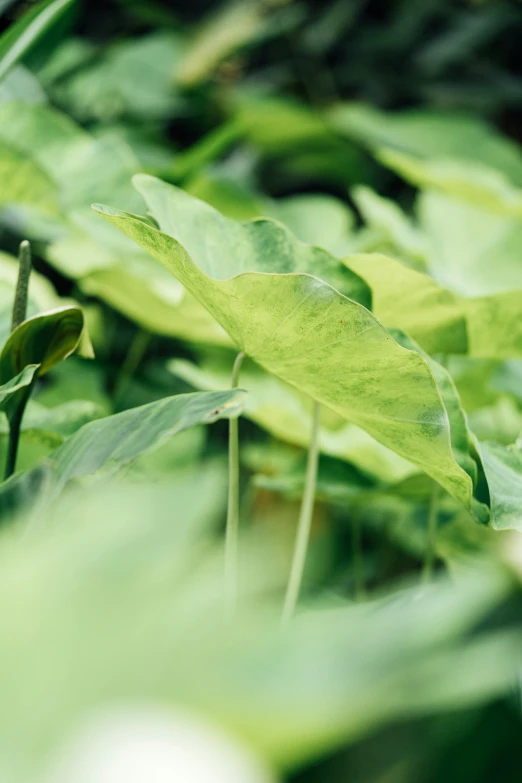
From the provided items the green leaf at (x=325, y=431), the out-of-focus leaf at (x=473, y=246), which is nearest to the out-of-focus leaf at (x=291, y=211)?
the out-of-focus leaf at (x=473, y=246)

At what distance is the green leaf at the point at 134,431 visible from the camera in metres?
0.32

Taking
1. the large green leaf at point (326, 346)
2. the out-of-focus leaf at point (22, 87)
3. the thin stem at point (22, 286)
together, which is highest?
the out-of-focus leaf at point (22, 87)

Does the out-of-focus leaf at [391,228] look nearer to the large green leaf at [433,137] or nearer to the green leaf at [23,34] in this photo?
the green leaf at [23,34]

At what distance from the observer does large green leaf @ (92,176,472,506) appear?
1.23ft

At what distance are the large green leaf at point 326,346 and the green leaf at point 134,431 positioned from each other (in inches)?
2.6

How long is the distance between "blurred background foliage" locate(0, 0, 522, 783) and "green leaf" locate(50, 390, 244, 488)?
0.07 ft

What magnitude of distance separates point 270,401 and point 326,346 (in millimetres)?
486

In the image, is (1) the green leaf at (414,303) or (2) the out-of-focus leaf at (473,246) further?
(2) the out-of-focus leaf at (473,246)

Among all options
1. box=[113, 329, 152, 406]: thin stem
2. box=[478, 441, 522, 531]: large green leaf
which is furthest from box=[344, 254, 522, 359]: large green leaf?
box=[113, 329, 152, 406]: thin stem

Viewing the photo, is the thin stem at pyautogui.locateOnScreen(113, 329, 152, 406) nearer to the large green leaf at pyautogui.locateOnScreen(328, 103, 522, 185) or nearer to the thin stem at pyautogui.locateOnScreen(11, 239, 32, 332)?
the thin stem at pyautogui.locateOnScreen(11, 239, 32, 332)

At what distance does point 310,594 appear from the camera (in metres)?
0.83

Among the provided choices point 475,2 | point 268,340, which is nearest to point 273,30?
point 475,2

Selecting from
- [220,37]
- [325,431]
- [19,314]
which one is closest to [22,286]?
[19,314]

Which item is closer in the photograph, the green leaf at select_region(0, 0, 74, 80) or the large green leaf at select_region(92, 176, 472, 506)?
the large green leaf at select_region(92, 176, 472, 506)
